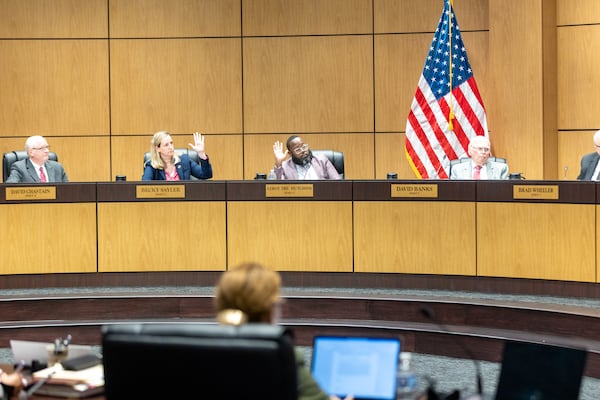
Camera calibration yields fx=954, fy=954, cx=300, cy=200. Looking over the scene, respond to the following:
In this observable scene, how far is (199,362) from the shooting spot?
2.17 metres

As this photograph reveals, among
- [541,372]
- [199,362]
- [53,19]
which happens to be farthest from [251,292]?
[53,19]

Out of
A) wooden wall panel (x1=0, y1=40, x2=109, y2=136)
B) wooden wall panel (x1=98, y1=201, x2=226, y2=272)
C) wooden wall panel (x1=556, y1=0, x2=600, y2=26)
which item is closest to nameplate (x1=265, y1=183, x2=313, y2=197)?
wooden wall panel (x1=98, y1=201, x2=226, y2=272)

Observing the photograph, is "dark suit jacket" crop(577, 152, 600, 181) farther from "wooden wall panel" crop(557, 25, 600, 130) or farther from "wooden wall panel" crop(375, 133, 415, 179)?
"wooden wall panel" crop(375, 133, 415, 179)

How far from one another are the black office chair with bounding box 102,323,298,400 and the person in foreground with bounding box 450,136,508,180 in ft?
16.8

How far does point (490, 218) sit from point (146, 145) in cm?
432

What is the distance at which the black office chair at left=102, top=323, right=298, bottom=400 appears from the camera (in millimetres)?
2125

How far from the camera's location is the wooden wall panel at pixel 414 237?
21.9 feet

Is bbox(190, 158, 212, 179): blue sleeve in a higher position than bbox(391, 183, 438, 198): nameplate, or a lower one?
higher

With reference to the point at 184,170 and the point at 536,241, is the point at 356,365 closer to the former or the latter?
the point at 536,241

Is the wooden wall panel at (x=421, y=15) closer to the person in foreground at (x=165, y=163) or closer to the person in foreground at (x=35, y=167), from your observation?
the person in foreground at (x=165, y=163)

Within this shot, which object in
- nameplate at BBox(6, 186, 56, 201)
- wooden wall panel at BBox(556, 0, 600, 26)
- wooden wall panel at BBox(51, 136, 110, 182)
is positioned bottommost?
nameplate at BBox(6, 186, 56, 201)

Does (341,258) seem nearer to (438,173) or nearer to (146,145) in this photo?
(438,173)

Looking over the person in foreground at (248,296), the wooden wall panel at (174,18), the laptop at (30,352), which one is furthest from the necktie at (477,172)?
the person in foreground at (248,296)

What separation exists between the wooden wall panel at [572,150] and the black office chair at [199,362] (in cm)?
724
